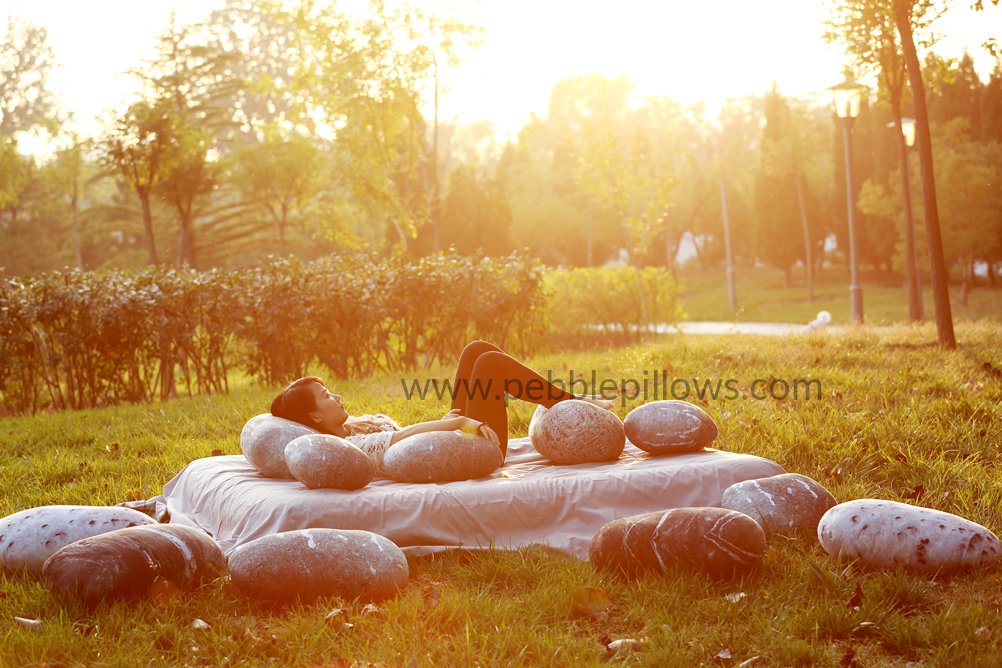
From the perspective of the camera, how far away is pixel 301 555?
4.13m

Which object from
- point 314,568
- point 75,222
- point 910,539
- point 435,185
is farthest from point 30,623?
point 75,222

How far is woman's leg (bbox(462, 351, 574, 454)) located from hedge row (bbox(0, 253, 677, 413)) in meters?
5.30

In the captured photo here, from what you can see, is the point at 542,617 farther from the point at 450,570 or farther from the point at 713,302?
the point at 713,302

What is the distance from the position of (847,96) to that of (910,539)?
13.2m

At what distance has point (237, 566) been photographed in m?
4.20

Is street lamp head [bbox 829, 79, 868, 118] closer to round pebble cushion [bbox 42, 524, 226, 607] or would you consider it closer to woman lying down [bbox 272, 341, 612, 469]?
woman lying down [bbox 272, 341, 612, 469]

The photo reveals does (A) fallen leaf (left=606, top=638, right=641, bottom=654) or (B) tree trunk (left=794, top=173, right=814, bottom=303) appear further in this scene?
(B) tree trunk (left=794, top=173, right=814, bottom=303)

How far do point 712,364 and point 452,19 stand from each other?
36.5 feet

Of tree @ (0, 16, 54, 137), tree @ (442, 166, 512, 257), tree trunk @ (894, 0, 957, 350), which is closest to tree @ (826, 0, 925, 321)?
tree trunk @ (894, 0, 957, 350)

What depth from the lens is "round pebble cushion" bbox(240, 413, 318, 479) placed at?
18.2 feet

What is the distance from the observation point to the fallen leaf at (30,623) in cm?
385

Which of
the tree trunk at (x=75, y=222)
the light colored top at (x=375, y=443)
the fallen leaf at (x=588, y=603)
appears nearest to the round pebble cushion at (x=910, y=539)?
the fallen leaf at (x=588, y=603)

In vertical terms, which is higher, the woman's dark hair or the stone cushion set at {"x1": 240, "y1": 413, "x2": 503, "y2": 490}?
the woman's dark hair

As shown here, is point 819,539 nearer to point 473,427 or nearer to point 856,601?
point 856,601
